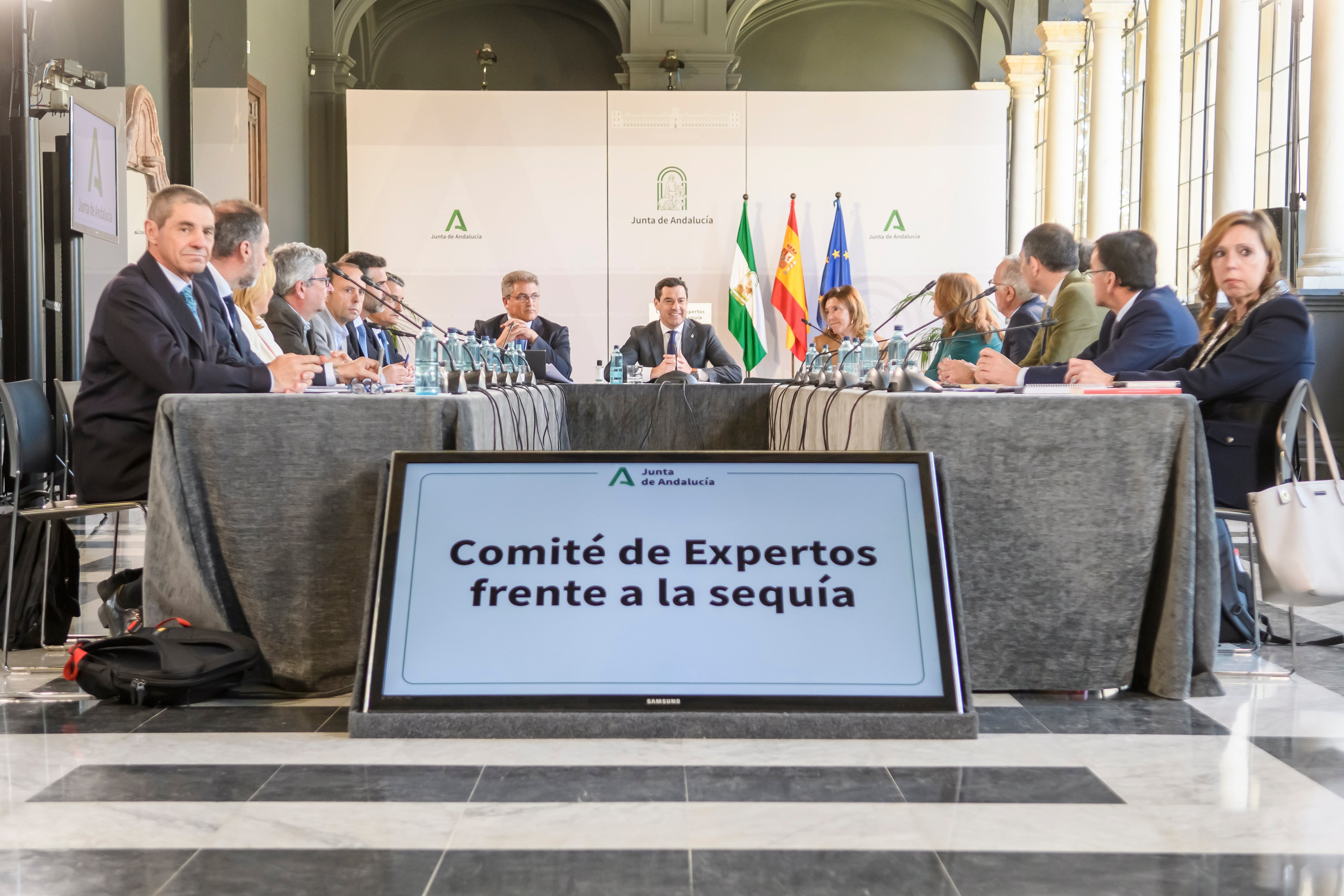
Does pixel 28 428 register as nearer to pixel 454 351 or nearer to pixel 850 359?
pixel 454 351

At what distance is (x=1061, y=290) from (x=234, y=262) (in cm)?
276

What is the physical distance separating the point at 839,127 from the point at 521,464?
7854 millimetres

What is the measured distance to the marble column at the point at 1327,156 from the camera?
6727mm

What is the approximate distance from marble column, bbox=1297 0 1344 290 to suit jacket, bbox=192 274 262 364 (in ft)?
20.4

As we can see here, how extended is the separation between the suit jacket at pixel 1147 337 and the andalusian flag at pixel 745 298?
588 cm

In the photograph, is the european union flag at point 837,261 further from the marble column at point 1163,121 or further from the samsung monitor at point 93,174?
the samsung monitor at point 93,174

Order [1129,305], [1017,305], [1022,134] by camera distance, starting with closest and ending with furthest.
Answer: [1129,305]
[1017,305]
[1022,134]

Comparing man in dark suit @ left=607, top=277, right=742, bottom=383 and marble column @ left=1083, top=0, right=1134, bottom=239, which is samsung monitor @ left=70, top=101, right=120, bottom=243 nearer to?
man in dark suit @ left=607, top=277, right=742, bottom=383

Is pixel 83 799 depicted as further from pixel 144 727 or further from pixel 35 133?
pixel 35 133

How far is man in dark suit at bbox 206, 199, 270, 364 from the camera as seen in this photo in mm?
3180

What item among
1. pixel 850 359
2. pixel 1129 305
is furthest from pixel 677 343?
pixel 1129 305

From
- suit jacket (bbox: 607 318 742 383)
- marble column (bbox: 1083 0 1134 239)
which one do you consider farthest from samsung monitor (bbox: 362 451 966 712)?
marble column (bbox: 1083 0 1134 239)

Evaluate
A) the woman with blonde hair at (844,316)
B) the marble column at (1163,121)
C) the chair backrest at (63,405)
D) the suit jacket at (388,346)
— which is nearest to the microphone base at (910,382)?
the chair backrest at (63,405)

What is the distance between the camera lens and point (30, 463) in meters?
2.87
